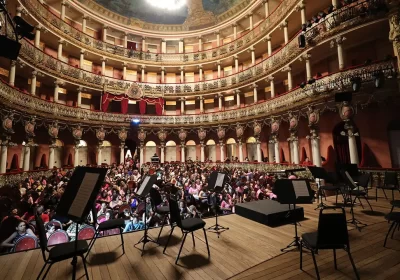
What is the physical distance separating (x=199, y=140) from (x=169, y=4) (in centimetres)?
1837

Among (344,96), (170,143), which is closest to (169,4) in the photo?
(170,143)

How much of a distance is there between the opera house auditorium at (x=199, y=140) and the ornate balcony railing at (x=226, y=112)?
121 mm

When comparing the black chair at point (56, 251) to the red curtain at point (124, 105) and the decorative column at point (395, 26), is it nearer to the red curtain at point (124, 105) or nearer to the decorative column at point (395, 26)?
the decorative column at point (395, 26)

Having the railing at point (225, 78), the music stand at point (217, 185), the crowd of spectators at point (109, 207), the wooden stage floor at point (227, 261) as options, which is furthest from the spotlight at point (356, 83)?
the music stand at point (217, 185)

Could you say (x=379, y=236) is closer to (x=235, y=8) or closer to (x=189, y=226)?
(x=189, y=226)

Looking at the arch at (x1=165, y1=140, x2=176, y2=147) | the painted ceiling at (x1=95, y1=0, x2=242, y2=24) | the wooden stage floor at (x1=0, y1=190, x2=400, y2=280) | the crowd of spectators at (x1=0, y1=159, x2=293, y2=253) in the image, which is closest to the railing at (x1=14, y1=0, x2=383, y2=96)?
the arch at (x1=165, y1=140, x2=176, y2=147)

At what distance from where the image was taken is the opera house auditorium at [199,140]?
3.73 metres

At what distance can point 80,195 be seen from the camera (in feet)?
9.39

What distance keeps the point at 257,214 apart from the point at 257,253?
6.27ft

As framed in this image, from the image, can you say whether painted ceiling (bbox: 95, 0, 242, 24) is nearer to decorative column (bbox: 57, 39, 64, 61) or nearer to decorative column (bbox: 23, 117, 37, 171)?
decorative column (bbox: 57, 39, 64, 61)

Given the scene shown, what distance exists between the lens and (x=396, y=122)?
11.5 meters

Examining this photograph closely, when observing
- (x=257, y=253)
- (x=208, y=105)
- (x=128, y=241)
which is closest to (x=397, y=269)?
(x=257, y=253)

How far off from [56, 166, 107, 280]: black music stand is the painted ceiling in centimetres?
2792

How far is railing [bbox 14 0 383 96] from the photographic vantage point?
39.2 ft
